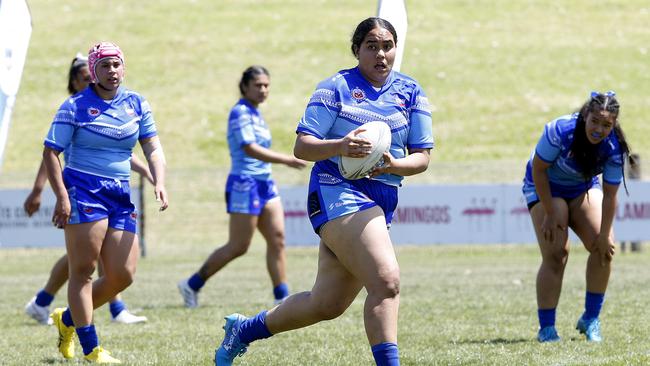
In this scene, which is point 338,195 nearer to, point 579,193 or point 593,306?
point 579,193

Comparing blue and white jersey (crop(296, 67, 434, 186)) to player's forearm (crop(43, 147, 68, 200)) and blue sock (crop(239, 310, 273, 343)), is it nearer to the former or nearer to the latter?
blue sock (crop(239, 310, 273, 343))

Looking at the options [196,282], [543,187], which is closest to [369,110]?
[543,187]

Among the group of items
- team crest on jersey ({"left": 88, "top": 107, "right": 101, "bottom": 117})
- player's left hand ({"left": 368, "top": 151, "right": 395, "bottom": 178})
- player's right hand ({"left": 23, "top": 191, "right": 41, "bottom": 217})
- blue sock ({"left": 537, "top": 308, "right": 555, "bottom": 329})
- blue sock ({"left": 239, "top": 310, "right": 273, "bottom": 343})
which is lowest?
blue sock ({"left": 537, "top": 308, "right": 555, "bottom": 329})

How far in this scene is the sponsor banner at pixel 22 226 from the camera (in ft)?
61.9

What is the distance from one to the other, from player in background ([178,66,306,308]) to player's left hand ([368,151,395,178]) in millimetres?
4858

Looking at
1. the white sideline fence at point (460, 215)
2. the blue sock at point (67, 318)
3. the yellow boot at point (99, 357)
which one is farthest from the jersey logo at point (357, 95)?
the white sideline fence at point (460, 215)

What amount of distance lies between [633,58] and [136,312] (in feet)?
95.7

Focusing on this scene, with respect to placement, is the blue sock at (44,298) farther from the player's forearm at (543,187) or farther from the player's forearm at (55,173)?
the player's forearm at (543,187)

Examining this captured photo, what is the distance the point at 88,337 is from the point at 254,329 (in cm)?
143

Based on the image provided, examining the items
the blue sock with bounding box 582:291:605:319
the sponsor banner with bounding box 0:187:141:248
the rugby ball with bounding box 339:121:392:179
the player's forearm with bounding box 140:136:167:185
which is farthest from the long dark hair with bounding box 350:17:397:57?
the sponsor banner with bounding box 0:187:141:248

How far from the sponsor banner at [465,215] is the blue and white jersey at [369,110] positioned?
12705 mm

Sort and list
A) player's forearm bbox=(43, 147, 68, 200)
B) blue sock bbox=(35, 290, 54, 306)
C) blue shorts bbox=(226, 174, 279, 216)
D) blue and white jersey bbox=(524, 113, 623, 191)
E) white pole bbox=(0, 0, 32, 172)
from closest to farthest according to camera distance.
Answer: player's forearm bbox=(43, 147, 68, 200)
blue and white jersey bbox=(524, 113, 623, 191)
white pole bbox=(0, 0, 32, 172)
blue sock bbox=(35, 290, 54, 306)
blue shorts bbox=(226, 174, 279, 216)

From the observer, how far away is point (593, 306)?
25.6ft

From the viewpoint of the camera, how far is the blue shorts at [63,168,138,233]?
697 centimetres
